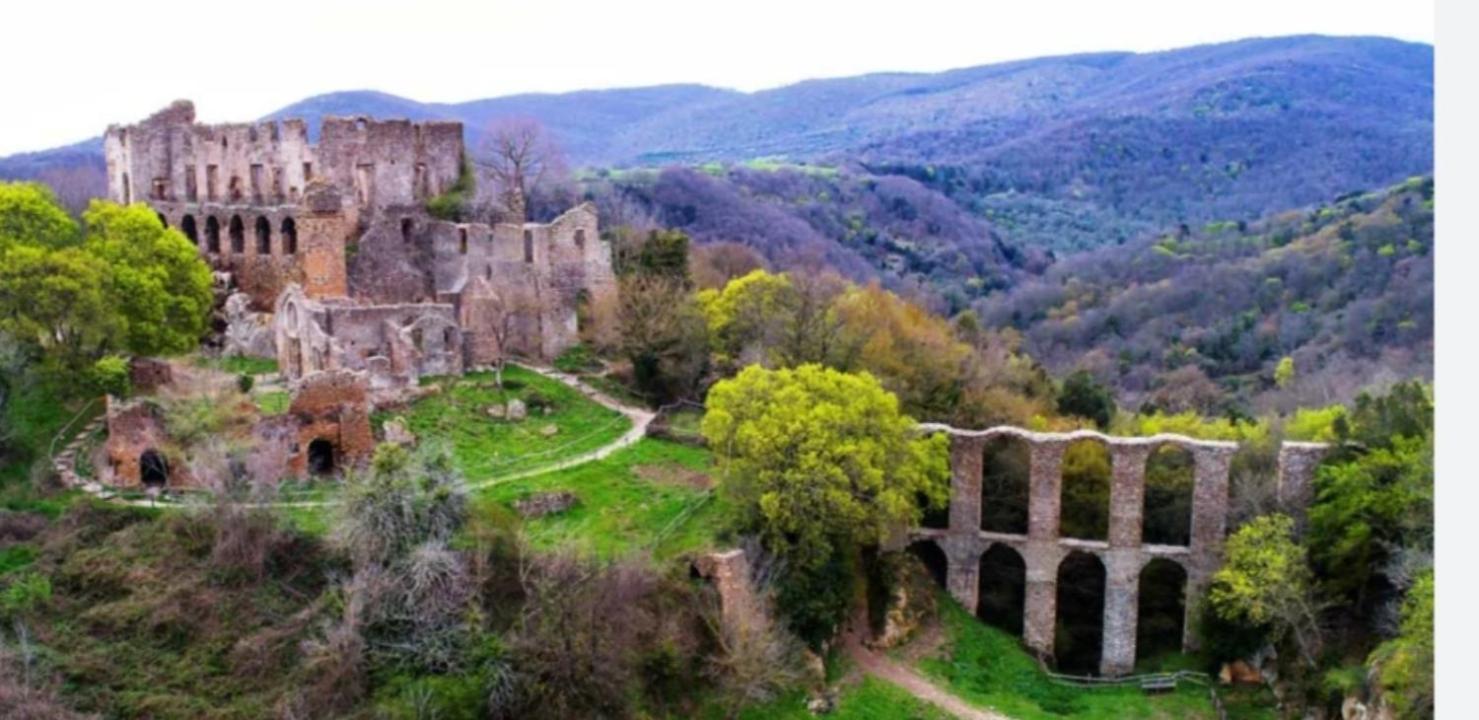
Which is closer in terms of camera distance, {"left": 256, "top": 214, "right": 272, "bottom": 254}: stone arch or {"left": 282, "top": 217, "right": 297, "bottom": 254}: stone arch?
{"left": 282, "top": 217, "right": 297, "bottom": 254}: stone arch

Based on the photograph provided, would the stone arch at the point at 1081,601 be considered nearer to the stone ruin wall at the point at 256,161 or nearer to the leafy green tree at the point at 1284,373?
the stone ruin wall at the point at 256,161

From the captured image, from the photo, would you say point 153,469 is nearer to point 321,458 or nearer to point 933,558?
point 321,458

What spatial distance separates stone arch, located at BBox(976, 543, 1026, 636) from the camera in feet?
129

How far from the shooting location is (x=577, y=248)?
44156 millimetres

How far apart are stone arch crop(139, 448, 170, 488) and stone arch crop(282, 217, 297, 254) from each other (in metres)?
12.0

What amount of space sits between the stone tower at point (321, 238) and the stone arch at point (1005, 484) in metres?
19.0

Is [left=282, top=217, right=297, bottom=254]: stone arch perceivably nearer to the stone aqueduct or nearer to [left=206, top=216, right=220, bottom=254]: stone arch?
[left=206, top=216, right=220, bottom=254]: stone arch

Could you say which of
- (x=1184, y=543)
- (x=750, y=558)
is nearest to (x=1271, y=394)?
(x=1184, y=543)

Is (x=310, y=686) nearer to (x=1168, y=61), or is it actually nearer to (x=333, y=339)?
(x=333, y=339)

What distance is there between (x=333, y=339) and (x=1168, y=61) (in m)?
164

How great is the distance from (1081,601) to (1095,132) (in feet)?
385

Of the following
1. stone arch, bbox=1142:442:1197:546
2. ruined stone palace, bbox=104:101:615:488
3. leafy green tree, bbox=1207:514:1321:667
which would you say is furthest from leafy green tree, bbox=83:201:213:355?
leafy green tree, bbox=1207:514:1321:667

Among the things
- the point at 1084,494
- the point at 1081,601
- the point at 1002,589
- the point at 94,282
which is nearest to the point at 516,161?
the point at 94,282

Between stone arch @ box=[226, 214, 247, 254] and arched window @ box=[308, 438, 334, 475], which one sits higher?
stone arch @ box=[226, 214, 247, 254]
